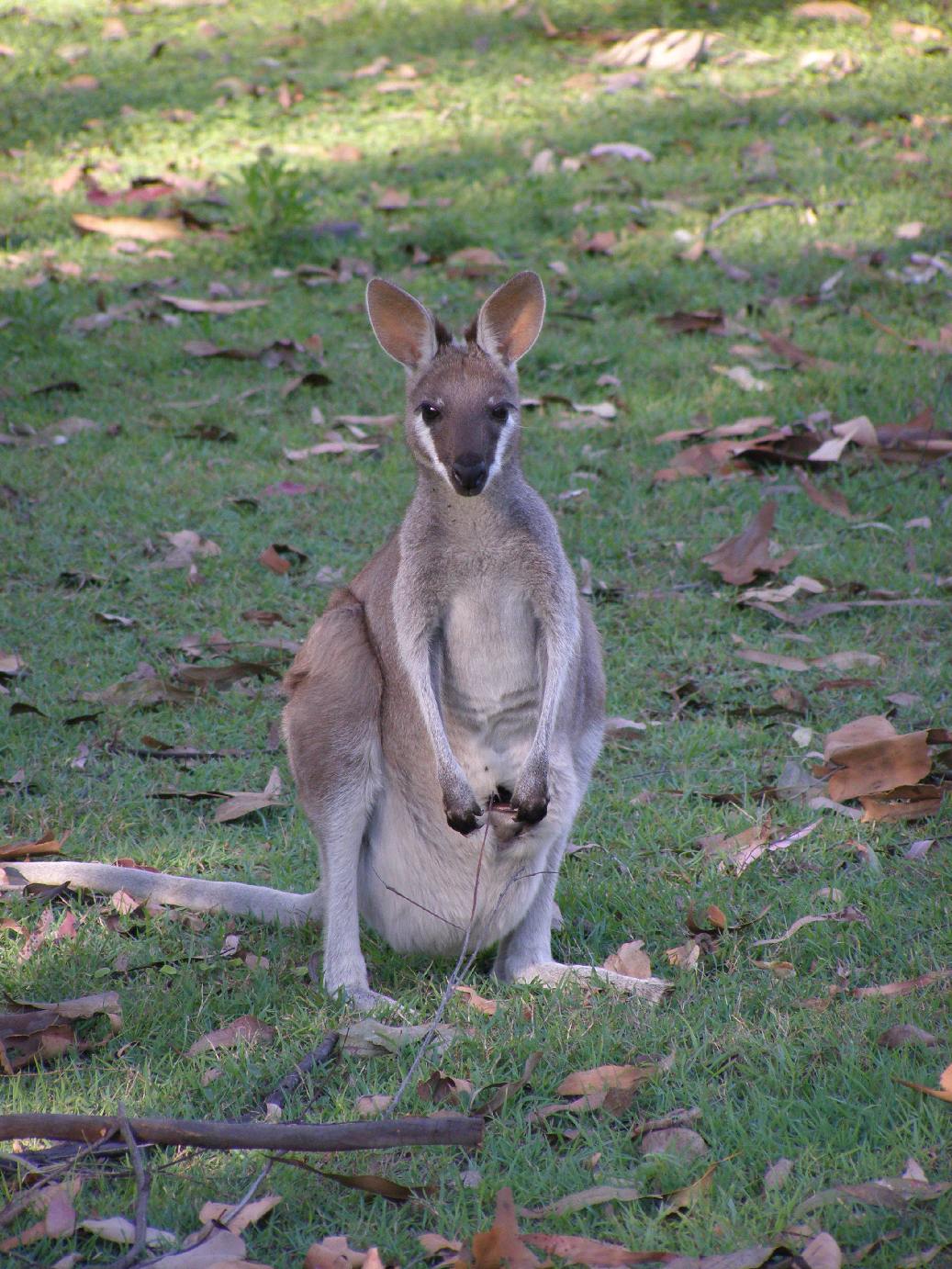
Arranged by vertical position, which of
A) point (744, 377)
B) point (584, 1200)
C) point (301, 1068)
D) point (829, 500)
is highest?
point (584, 1200)

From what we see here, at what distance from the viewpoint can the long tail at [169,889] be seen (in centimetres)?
310

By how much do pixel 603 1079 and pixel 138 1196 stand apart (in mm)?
802

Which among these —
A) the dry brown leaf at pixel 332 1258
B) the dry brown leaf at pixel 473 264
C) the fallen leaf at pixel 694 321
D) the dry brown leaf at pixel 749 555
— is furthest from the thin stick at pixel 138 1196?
the dry brown leaf at pixel 473 264

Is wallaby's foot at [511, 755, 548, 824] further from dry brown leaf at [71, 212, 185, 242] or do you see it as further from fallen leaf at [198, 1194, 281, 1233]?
dry brown leaf at [71, 212, 185, 242]

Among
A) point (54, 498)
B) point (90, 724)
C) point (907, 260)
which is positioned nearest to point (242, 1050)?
point (90, 724)

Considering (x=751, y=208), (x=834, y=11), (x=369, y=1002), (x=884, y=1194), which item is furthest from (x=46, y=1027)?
(x=834, y=11)

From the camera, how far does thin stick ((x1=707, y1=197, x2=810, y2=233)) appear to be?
274 inches

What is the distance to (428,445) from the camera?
2.97 meters

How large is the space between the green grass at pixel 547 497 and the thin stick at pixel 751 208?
1.9 inches

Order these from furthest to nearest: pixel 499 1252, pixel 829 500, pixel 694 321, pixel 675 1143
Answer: pixel 694 321 → pixel 829 500 → pixel 675 1143 → pixel 499 1252

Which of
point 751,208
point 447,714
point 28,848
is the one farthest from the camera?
point 751,208

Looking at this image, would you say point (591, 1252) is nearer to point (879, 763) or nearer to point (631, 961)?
A: point (631, 961)

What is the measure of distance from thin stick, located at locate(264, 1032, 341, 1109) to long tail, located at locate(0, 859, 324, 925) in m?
0.46

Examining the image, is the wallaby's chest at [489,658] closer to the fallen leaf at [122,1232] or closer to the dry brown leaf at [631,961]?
the dry brown leaf at [631,961]
